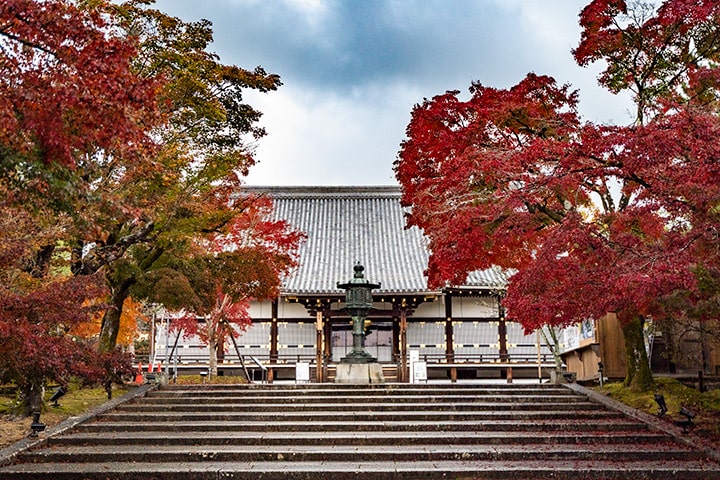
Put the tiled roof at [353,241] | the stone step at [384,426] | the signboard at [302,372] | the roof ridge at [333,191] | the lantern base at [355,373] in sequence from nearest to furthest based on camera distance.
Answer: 1. the stone step at [384,426]
2. the lantern base at [355,373]
3. the signboard at [302,372]
4. the tiled roof at [353,241]
5. the roof ridge at [333,191]

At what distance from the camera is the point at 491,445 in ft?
34.6

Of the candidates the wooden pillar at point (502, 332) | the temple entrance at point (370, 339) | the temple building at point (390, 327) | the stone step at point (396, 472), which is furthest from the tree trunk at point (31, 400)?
the wooden pillar at point (502, 332)

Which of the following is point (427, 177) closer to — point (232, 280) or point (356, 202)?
point (232, 280)

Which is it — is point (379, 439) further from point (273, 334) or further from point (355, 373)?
point (273, 334)

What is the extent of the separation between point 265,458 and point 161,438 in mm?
2130

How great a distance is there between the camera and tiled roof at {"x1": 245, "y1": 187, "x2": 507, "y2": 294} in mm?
24406

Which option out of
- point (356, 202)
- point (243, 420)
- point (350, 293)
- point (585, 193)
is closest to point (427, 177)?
point (585, 193)

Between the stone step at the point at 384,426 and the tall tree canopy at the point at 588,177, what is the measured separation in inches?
69.1

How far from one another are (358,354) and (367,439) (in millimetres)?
5349

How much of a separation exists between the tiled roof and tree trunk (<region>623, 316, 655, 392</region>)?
984 centimetres

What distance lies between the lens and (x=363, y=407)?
41.9 feet

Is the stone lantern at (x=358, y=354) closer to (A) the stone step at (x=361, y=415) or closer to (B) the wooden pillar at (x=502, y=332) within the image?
(A) the stone step at (x=361, y=415)

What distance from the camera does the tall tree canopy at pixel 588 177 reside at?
Result: 8.08 metres

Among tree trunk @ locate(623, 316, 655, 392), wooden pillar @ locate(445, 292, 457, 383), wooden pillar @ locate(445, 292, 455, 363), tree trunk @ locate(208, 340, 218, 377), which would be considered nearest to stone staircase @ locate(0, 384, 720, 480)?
tree trunk @ locate(623, 316, 655, 392)
